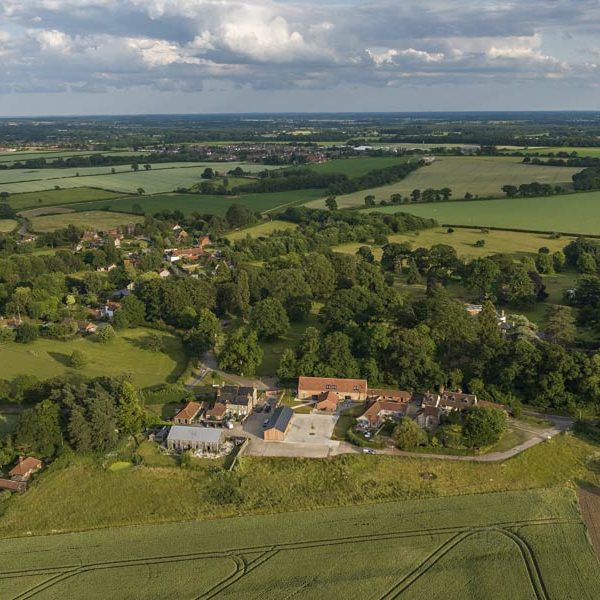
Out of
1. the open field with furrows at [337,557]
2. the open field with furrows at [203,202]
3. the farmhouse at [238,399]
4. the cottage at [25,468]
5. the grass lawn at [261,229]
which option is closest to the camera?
the open field with furrows at [337,557]

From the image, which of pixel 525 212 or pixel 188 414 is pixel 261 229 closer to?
pixel 525 212

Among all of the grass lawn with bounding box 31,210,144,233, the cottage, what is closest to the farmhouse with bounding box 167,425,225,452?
the cottage

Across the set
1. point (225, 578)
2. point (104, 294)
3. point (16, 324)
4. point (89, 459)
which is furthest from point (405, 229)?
point (225, 578)

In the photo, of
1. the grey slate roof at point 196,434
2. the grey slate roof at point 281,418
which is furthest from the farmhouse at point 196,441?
the grey slate roof at point 281,418

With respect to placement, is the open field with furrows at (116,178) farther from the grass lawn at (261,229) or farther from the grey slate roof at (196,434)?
the grey slate roof at (196,434)

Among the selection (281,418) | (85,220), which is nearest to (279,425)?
(281,418)

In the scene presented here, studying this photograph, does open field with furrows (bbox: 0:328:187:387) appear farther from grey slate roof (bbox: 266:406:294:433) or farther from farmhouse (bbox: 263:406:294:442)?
farmhouse (bbox: 263:406:294:442)
